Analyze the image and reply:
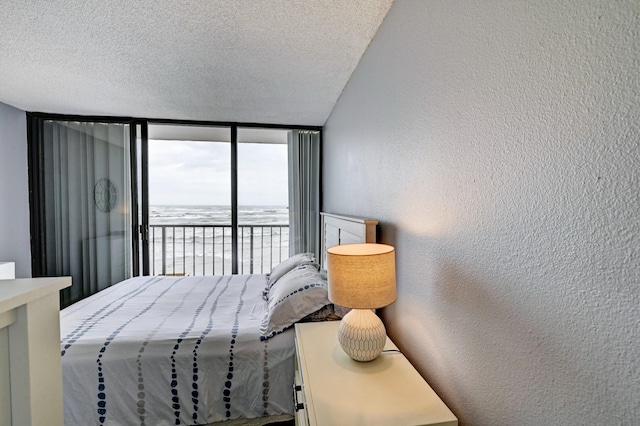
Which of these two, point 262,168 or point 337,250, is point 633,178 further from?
point 262,168

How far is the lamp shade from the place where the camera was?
3.52 ft

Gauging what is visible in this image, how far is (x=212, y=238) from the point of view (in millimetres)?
4500

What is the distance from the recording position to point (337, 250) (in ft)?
4.47

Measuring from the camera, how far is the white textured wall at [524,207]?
1.58ft

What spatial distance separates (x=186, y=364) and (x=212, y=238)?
3.19 meters

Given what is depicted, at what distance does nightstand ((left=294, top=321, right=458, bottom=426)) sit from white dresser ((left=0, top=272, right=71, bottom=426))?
69 cm

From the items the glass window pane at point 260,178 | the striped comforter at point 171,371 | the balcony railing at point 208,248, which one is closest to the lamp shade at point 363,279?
the striped comforter at point 171,371

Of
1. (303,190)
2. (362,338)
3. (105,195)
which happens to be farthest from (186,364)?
(105,195)

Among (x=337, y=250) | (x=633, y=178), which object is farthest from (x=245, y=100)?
(x=633, y=178)

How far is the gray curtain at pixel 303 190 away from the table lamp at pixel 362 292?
259cm

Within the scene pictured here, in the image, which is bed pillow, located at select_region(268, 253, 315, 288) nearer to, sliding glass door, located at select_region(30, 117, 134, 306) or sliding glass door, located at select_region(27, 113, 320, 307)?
sliding glass door, located at select_region(27, 113, 320, 307)

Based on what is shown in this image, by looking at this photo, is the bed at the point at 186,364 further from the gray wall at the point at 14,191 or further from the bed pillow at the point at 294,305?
the gray wall at the point at 14,191

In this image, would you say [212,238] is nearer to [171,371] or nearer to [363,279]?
[171,371]

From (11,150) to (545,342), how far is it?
4661 mm
